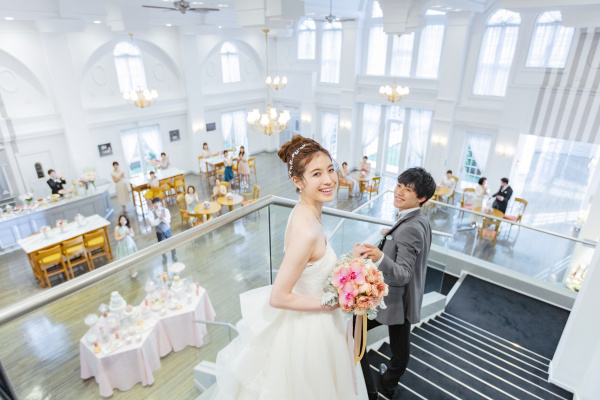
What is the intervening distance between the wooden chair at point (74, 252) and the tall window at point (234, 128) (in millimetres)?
9042

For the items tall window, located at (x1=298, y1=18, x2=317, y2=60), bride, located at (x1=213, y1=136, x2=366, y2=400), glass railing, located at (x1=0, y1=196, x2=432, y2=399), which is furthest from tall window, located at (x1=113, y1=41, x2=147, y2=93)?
bride, located at (x1=213, y1=136, x2=366, y2=400)

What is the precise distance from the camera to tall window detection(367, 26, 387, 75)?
13.0m

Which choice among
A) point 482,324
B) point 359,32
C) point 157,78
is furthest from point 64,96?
point 482,324

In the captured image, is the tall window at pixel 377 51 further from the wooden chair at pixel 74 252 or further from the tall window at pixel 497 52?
the wooden chair at pixel 74 252

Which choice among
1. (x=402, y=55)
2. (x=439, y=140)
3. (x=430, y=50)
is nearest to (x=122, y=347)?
(x=439, y=140)

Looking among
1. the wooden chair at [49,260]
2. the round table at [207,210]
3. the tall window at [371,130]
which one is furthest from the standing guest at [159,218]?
the tall window at [371,130]

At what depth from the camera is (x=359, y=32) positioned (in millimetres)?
13141

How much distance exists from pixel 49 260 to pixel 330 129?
1143 cm

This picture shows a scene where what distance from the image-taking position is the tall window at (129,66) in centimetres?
1203

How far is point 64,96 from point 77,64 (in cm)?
115

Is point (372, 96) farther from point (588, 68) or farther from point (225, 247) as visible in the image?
point (225, 247)

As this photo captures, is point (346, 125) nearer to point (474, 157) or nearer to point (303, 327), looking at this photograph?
point (474, 157)

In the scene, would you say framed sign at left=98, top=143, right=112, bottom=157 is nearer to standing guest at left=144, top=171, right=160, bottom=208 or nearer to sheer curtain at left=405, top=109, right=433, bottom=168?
standing guest at left=144, top=171, right=160, bottom=208

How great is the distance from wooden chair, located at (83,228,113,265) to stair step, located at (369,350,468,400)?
723 centimetres
